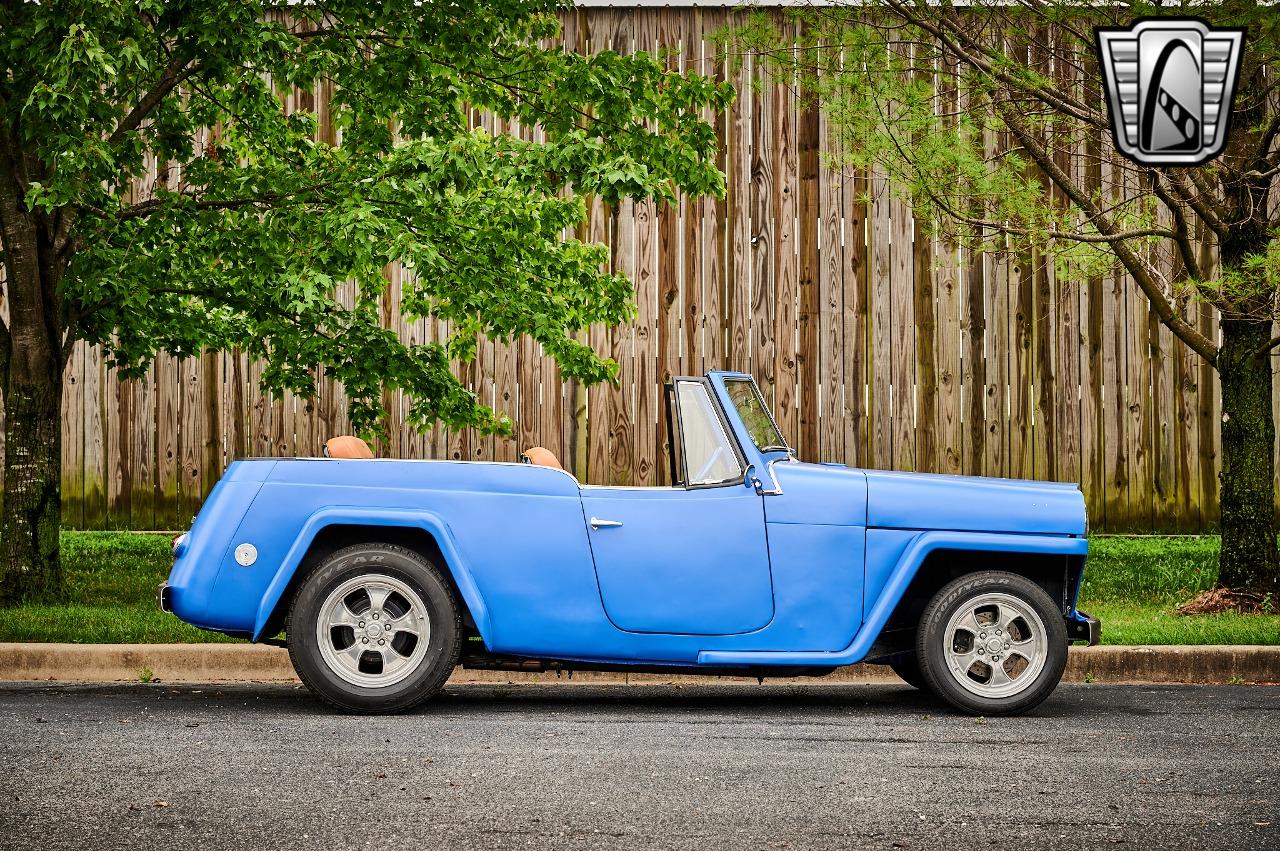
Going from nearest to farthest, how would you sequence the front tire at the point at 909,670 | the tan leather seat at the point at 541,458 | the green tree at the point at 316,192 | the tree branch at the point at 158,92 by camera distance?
the tan leather seat at the point at 541,458 < the front tire at the point at 909,670 < the green tree at the point at 316,192 < the tree branch at the point at 158,92

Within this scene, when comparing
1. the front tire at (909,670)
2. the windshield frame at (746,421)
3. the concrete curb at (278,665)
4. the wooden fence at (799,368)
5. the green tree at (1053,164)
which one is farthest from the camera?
the wooden fence at (799,368)

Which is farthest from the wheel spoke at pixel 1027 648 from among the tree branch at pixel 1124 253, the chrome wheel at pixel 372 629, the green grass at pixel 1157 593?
the tree branch at pixel 1124 253

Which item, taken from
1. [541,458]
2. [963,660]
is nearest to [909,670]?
[963,660]

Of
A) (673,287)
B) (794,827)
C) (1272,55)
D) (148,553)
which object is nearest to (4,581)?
(148,553)

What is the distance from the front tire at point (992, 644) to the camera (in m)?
6.06

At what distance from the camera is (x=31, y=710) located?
6.11m

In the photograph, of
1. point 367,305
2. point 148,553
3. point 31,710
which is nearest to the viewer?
point 31,710

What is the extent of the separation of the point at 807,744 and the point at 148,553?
7210 millimetres

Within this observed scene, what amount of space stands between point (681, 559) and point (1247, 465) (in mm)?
5113

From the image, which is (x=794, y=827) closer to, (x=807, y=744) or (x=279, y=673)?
(x=807, y=744)

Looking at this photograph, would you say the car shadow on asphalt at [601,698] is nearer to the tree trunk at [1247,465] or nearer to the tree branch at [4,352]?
the tree trunk at [1247,465]

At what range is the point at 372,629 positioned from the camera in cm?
602

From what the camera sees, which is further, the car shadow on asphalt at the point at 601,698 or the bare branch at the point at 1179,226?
the bare branch at the point at 1179,226

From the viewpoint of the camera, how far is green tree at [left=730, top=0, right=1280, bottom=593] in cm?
859
